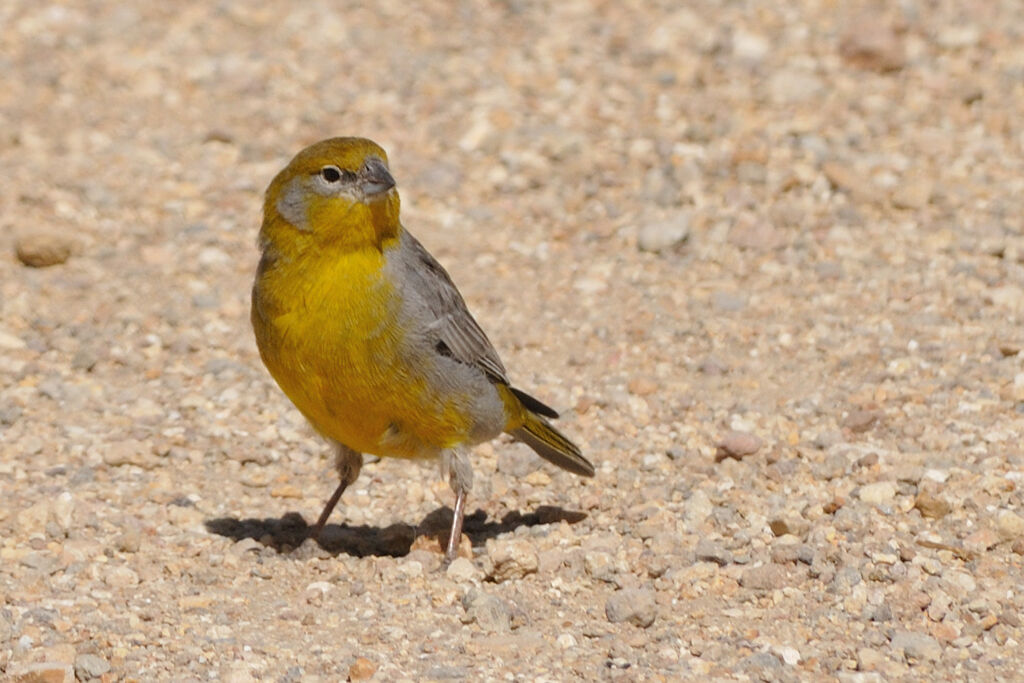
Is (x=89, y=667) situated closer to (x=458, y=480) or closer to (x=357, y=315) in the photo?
(x=357, y=315)

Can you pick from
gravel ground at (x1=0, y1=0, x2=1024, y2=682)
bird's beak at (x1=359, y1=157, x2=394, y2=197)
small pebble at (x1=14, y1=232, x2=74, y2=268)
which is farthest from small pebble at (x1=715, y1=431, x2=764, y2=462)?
small pebble at (x1=14, y1=232, x2=74, y2=268)

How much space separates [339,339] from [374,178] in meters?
0.64

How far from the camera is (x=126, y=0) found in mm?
11773

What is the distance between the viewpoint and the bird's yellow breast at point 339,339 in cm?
599

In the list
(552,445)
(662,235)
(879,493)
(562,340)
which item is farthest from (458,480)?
(662,235)

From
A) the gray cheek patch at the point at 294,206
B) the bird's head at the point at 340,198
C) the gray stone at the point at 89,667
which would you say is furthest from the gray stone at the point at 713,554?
the gray stone at the point at 89,667

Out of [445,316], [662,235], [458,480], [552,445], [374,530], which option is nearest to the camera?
[445,316]

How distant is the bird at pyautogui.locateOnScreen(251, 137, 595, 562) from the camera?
6004mm

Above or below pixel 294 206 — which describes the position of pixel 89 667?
below

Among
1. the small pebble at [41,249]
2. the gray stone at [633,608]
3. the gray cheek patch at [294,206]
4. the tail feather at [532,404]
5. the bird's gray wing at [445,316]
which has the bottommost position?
the gray stone at [633,608]

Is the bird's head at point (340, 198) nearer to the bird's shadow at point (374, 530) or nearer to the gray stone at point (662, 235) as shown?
the bird's shadow at point (374, 530)

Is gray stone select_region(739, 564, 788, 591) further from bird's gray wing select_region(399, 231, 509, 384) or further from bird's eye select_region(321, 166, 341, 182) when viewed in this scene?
bird's eye select_region(321, 166, 341, 182)

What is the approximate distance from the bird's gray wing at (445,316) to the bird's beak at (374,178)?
0.37m

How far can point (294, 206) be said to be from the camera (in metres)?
6.13
